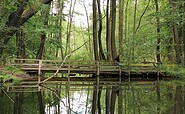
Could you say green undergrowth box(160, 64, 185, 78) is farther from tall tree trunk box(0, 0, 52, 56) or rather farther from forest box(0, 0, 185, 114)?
tall tree trunk box(0, 0, 52, 56)

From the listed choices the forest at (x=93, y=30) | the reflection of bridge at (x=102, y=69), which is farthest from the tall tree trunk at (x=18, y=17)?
the reflection of bridge at (x=102, y=69)

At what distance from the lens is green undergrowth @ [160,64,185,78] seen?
61.3ft

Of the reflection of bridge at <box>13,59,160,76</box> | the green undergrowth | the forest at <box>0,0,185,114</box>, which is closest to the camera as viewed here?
the forest at <box>0,0,185,114</box>

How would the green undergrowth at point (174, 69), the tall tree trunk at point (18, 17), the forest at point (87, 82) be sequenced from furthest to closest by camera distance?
the green undergrowth at point (174, 69)
the tall tree trunk at point (18, 17)
the forest at point (87, 82)

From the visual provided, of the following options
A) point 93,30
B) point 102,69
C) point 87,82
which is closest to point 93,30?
point 93,30

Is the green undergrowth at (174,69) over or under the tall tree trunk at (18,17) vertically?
under

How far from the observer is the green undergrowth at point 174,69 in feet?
61.3

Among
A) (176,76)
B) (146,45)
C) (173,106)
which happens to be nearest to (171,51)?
(146,45)

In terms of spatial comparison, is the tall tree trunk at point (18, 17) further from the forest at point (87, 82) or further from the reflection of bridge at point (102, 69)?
the reflection of bridge at point (102, 69)

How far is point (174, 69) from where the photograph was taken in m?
19.8

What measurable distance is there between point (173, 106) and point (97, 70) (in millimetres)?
12507

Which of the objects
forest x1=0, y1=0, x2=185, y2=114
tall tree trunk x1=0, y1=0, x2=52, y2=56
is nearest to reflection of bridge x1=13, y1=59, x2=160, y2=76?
forest x1=0, y1=0, x2=185, y2=114

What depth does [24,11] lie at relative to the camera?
1184 cm

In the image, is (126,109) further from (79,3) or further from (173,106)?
(79,3)
